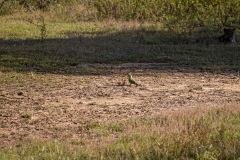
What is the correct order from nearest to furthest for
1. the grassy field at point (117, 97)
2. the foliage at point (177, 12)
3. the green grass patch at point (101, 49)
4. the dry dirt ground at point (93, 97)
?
the grassy field at point (117, 97) < the dry dirt ground at point (93, 97) < the green grass patch at point (101, 49) < the foliage at point (177, 12)

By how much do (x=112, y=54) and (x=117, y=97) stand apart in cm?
409

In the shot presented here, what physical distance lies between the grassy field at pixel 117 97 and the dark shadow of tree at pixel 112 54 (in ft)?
0.07

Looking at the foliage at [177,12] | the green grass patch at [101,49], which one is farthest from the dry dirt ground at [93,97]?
the foliage at [177,12]

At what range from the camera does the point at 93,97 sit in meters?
8.73

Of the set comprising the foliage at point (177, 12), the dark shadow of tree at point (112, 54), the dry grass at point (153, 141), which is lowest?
the dry grass at point (153, 141)

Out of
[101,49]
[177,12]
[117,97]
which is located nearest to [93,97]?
[117,97]

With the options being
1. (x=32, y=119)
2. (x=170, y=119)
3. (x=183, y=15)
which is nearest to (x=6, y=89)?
(x=32, y=119)

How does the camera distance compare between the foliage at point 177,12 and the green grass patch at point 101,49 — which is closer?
the green grass patch at point 101,49

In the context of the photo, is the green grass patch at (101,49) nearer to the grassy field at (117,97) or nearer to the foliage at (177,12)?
the grassy field at (117,97)

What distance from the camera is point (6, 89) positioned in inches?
364

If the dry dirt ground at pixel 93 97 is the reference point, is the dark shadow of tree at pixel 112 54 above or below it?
above

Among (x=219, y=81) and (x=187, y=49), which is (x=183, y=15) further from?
(x=219, y=81)

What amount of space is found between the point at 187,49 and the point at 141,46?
1.22 meters

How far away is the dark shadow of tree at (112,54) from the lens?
442 inches
